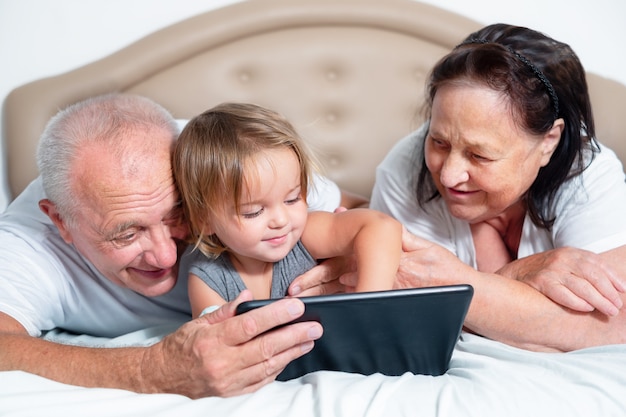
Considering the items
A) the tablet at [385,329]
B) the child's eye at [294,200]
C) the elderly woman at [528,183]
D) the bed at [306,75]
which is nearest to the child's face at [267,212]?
the child's eye at [294,200]

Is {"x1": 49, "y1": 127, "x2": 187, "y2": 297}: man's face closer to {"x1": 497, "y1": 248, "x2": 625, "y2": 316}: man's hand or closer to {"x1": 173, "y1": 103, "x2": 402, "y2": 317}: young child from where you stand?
{"x1": 173, "y1": 103, "x2": 402, "y2": 317}: young child

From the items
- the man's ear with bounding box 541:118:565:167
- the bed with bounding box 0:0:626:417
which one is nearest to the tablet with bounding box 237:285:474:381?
the man's ear with bounding box 541:118:565:167

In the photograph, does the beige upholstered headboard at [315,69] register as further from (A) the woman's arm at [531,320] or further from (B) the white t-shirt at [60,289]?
(A) the woman's arm at [531,320]

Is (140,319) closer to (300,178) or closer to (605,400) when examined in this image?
(300,178)

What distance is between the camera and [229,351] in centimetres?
142

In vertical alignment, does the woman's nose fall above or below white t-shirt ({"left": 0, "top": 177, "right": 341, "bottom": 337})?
above

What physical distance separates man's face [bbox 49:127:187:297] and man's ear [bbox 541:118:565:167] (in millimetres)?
916

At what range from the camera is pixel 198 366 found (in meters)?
1.44

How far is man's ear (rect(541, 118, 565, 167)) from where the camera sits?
1.83 metres

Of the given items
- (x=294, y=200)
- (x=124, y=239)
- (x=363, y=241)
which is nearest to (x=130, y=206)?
(x=124, y=239)

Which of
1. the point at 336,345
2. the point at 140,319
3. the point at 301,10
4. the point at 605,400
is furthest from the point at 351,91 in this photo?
Result: the point at 605,400

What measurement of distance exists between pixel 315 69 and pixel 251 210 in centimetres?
114

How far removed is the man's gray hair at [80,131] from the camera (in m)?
1.66

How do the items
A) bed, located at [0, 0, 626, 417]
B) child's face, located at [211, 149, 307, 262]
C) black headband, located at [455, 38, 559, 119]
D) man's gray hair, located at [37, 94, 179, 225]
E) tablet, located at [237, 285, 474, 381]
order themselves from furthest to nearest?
bed, located at [0, 0, 626, 417], black headband, located at [455, 38, 559, 119], man's gray hair, located at [37, 94, 179, 225], child's face, located at [211, 149, 307, 262], tablet, located at [237, 285, 474, 381]
